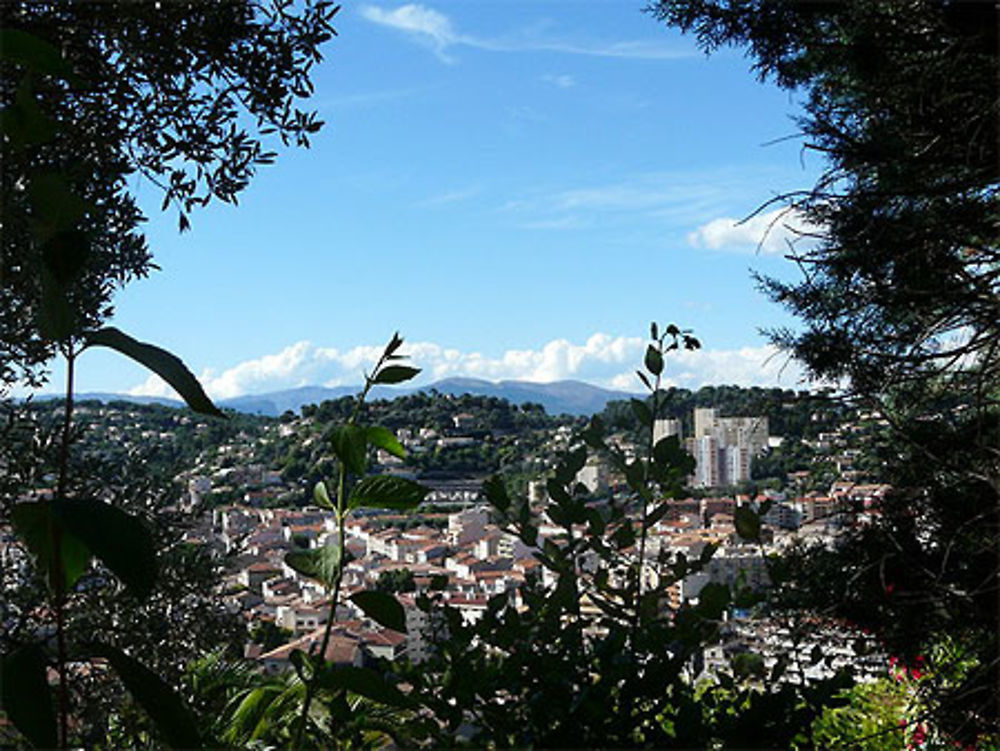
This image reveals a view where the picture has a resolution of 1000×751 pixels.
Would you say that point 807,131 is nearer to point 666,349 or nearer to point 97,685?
point 666,349

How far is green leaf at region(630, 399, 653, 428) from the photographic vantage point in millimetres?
1356

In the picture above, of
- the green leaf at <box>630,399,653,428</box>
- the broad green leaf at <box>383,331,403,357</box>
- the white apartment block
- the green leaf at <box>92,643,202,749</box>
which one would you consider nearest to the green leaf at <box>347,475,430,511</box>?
the broad green leaf at <box>383,331,403,357</box>

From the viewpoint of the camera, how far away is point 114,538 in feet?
1.94

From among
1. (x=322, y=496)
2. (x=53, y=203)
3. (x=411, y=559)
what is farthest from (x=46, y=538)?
(x=411, y=559)

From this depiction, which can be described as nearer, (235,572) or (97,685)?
(97,685)

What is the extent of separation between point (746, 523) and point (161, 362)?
806mm

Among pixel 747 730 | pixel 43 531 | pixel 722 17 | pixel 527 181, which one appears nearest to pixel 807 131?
pixel 722 17

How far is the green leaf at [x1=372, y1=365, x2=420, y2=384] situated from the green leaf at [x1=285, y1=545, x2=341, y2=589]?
17 centimetres

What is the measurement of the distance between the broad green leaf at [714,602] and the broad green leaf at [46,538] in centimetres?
77

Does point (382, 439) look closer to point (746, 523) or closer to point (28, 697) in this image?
point (28, 697)

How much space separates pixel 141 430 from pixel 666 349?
226cm

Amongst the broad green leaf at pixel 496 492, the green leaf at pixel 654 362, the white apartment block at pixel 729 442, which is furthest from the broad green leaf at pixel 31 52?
the white apartment block at pixel 729 442

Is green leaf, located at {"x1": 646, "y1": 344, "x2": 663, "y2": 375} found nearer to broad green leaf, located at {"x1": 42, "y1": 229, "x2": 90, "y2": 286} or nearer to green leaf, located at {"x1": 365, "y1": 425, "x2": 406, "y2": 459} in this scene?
green leaf, located at {"x1": 365, "y1": 425, "x2": 406, "y2": 459}

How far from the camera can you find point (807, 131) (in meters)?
3.33
